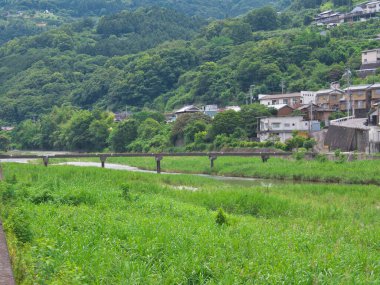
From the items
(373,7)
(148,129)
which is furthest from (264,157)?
(373,7)

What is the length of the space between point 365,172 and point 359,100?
25672mm

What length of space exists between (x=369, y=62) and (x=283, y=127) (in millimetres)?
21961

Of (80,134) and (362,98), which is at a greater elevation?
(362,98)

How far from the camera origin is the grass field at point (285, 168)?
27.2 m

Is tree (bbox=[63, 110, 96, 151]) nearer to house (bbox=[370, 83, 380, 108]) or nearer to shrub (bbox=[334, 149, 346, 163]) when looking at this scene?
house (bbox=[370, 83, 380, 108])

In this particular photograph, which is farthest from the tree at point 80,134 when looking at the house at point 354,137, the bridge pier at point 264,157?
the bridge pier at point 264,157

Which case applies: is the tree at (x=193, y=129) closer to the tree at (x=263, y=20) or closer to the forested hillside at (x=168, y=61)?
the forested hillside at (x=168, y=61)

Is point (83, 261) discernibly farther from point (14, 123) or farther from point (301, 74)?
point (14, 123)

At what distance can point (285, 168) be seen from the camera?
104ft

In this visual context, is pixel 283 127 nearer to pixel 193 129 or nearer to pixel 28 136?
pixel 193 129

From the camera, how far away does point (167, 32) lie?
140375 mm

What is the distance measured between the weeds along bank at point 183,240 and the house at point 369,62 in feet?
160

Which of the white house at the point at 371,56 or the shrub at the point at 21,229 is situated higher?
the white house at the point at 371,56

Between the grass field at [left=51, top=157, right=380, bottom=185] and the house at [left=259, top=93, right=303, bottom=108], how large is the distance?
61.6 feet
